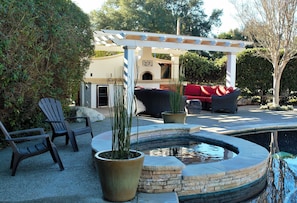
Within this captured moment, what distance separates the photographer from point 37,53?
571 centimetres

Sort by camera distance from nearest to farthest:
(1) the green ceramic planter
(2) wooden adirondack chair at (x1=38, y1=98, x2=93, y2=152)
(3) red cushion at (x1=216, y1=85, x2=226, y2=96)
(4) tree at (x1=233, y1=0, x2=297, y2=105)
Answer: (1) the green ceramic planter, (2) wooden adirondack chair at (x1=38, y1=98, x2=93, y2=152), (4) tree at (x1=233, y1=0, x2=297, y2=105), (3) red cushion at (x1=216, y1=85, x2=226, y2=96)

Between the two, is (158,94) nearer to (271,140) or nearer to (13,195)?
(271,140)

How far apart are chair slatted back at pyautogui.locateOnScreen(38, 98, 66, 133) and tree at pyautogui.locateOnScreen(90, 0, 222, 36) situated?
22.7 metres

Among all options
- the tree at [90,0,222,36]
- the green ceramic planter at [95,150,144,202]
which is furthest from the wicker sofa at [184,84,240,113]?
the tree at [90,0,222,36]

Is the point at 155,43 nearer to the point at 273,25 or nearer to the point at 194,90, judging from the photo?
the point at 194,90

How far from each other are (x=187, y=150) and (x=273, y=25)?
758cm

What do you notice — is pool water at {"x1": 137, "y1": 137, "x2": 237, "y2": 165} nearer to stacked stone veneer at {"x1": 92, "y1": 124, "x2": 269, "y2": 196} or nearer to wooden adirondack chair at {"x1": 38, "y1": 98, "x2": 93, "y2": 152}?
stacked stone veneer at {"x1": 92, "y1": 124, "x2": 269, "y2": 196}

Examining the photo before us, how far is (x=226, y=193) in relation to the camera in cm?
386

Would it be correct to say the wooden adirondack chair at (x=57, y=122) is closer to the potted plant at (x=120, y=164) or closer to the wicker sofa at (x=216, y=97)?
the potted plant at (x=120, y=164)

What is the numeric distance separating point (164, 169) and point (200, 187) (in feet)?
1.84

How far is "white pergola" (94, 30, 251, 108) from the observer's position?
9227 mm

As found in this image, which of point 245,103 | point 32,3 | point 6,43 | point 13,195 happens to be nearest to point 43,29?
point 32,3

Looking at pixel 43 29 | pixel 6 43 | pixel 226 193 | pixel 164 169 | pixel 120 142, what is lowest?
pixel 226 193

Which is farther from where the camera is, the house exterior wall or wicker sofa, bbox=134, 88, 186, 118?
the house exterior wall
